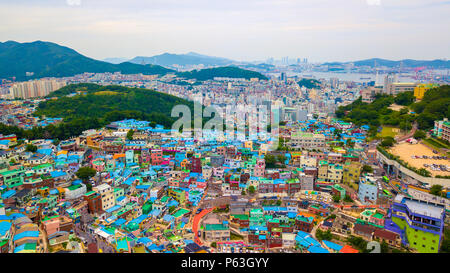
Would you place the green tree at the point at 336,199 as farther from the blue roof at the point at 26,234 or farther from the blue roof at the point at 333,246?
the blue roof at the point at 26,234

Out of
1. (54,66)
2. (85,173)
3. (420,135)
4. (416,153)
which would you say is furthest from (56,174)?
(54,66)

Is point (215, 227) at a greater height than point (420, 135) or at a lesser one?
lesser

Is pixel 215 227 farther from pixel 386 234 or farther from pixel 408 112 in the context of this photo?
pixel 408 112

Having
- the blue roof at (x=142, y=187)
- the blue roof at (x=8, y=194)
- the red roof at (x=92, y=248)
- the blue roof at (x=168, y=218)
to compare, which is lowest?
the blue roof at (x=168, y=218)

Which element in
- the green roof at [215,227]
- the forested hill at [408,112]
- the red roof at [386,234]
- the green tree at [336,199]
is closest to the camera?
the red roof at [386,234]

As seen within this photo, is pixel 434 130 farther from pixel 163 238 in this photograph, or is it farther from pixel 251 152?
pixel 163 238

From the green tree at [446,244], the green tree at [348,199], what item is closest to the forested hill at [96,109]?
the green tree at [348,199]

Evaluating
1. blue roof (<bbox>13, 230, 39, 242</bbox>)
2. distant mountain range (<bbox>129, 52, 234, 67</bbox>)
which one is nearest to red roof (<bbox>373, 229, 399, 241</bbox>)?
blue roof (<bbox>13, 230, 39, 242</bbox>)
